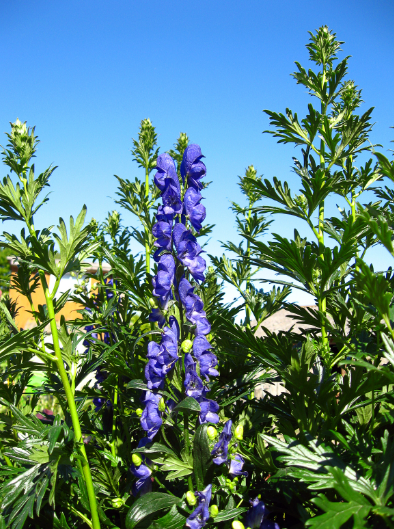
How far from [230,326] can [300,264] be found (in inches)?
13.5

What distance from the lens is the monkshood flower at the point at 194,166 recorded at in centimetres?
150

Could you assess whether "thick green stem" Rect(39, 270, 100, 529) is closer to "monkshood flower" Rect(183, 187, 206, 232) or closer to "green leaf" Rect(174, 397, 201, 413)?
"green leaf" Rect(174, 397, 201, 413)

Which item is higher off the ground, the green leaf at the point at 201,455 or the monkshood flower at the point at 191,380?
the monkshood flower at the point at 191,380

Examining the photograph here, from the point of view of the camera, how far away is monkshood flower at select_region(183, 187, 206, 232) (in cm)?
146

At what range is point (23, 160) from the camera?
5.48 ft

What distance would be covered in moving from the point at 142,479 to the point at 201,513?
29cm

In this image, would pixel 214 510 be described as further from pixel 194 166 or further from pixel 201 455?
pixel 194 166

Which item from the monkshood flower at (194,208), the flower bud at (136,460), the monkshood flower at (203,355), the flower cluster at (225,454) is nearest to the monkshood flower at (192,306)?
the monkshood flower at (203,355)

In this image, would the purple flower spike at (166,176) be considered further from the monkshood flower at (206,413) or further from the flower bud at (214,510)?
the flower bud at (214,510)

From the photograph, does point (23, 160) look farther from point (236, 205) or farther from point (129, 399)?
point (236, 205)

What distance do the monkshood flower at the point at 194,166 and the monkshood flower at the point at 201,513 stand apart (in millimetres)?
1041

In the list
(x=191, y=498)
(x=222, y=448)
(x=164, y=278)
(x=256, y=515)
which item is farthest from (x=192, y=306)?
(x=256, y=515)

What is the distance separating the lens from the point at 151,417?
1.31 meters

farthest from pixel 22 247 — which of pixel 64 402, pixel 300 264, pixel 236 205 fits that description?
pixel 236 205
